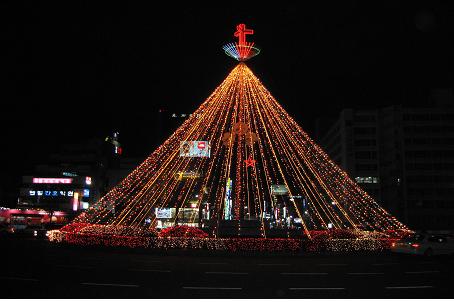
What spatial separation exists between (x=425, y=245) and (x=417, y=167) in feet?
207

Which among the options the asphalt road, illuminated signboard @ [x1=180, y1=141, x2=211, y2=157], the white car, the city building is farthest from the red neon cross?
the city building

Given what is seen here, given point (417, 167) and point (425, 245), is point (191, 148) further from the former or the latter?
point (425, 245)

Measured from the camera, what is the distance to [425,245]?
20.6 m

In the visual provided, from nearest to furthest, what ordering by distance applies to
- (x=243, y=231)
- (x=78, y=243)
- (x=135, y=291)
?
(x=135, y=291) → (x=78, y=243) → (x=243, y=231)

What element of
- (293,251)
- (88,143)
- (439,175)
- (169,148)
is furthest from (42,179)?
(439,175)

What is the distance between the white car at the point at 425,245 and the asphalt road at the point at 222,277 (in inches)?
29.6

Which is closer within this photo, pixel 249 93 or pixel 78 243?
pixel 78 243

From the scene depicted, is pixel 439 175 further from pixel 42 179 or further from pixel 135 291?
pixel 135 291

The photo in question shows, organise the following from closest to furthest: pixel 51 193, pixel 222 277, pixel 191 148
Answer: pixel 222 277, pixel 191 148, pixel 51 193

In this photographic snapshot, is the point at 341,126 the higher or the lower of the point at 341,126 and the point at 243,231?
the higher

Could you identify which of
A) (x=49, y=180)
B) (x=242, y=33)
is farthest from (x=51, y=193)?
(x=242, y=33)

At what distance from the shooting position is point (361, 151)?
8688 centimetres

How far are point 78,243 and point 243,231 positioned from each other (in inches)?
369

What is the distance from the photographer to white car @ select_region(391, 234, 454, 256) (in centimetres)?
2041
